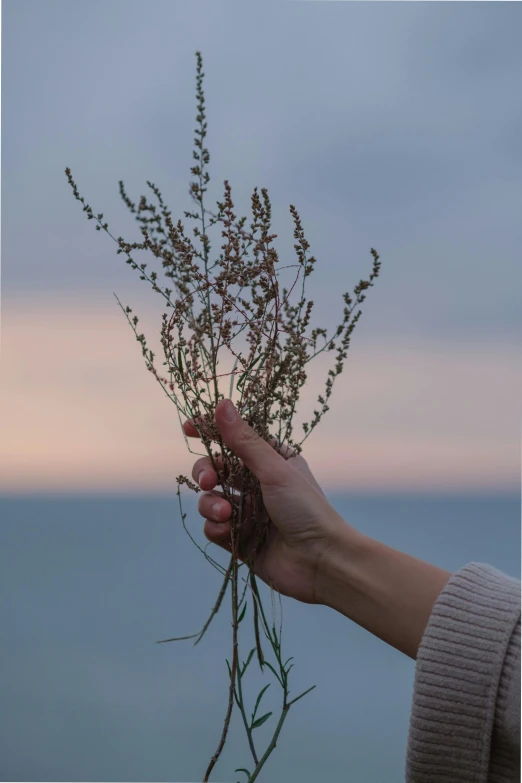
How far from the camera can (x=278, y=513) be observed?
4.05ft

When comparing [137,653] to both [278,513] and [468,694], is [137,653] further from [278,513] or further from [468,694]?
[468,694]

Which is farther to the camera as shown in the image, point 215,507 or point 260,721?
point 215,507

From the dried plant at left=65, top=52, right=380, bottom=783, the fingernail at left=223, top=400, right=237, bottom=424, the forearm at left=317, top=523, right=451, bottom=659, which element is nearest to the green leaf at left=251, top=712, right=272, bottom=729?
the dried plant at left=65, top=52, right=380, bottom=783

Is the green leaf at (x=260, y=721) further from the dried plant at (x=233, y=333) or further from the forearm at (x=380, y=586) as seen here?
the forearm at (x=380, y=586)

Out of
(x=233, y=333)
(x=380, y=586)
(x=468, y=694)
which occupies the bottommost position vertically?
(x=468, y=694)

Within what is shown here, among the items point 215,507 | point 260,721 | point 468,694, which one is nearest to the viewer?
point 468,694

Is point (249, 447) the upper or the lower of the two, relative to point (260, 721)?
upper

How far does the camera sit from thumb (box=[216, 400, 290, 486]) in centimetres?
114

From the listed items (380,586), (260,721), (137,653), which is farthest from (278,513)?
(137,653)

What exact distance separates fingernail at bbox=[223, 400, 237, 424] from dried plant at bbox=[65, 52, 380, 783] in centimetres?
7

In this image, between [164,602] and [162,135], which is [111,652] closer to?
[164,602]

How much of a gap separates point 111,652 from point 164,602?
0.27 m

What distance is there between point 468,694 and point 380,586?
0.26 m

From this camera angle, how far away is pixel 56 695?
7.92 ft
